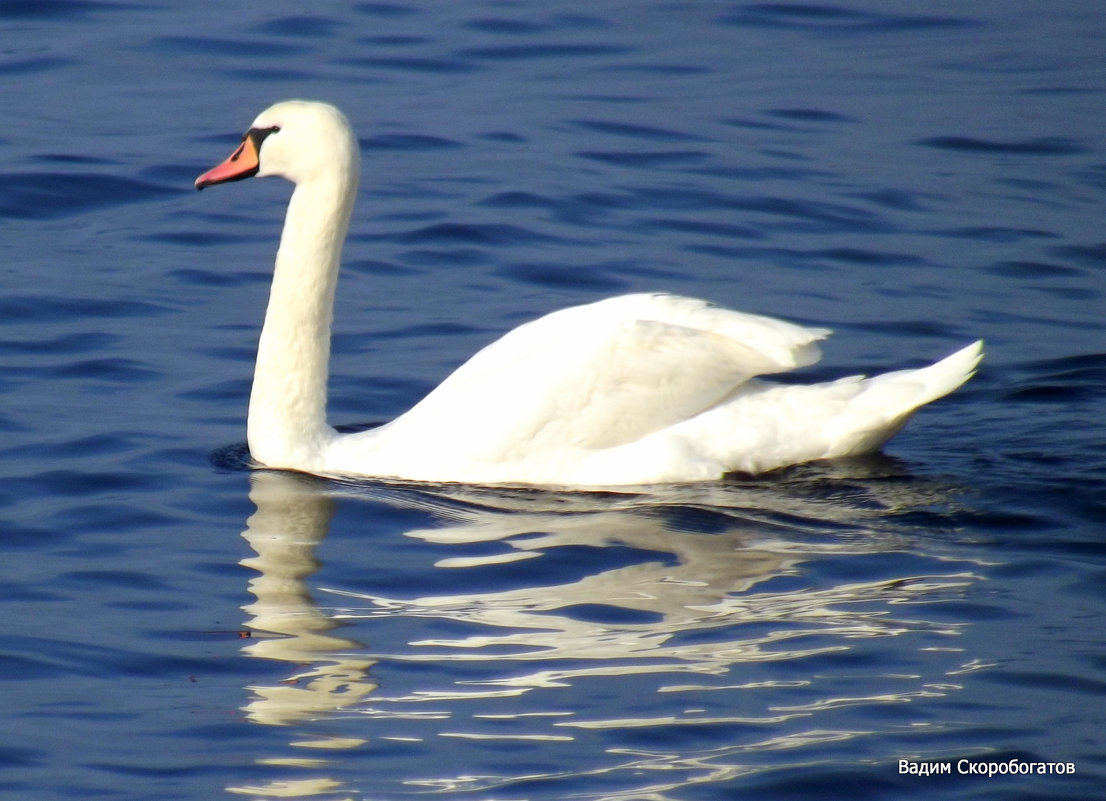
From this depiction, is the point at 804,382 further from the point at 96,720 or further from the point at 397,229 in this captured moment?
the point at 96,720

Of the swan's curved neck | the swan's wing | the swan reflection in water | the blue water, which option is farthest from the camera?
the swan's curved neck

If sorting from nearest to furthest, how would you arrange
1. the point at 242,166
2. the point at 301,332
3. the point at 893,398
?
1. the point at 893,398
2. the point at 242,166
3. the point at 301,332

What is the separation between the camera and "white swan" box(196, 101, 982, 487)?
25.3 ft

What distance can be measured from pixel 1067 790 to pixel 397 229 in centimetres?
758

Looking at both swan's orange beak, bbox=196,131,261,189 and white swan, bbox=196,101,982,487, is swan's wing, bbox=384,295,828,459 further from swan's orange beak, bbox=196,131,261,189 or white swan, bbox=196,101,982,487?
swan's orange beak, bbox=196,131,261,189

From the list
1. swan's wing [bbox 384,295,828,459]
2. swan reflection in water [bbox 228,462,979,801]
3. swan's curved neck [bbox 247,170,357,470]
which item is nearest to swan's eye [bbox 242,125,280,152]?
swan's curved neck [bbox 247,170,357,470]

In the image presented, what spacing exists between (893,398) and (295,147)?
2678 millimetres

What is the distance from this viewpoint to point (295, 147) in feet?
26.0

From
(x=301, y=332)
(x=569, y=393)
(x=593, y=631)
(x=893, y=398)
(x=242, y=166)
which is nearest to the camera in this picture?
(x=593, y=631)

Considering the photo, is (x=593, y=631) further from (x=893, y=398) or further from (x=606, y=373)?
(x=893, y=398)

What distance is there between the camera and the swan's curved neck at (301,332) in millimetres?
8023

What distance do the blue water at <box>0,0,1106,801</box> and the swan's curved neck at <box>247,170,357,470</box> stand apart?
19 centimetres

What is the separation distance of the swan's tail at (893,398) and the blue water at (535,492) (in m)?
0.19

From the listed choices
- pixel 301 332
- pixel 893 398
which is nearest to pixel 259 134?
pixel 301 332
